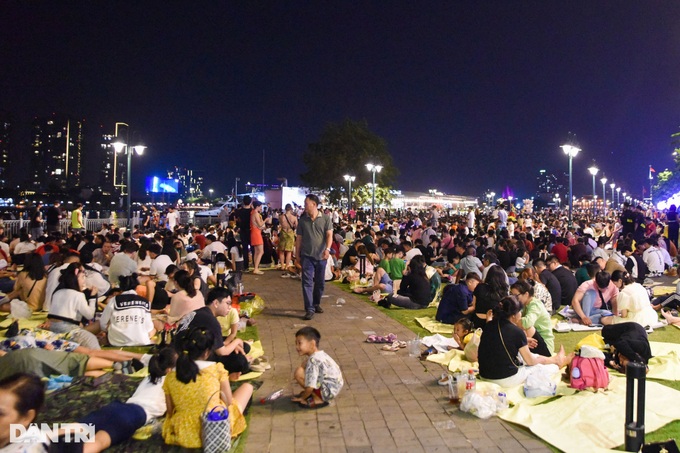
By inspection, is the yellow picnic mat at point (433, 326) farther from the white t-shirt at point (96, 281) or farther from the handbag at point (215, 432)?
the white t-shirt at point (96, 281)

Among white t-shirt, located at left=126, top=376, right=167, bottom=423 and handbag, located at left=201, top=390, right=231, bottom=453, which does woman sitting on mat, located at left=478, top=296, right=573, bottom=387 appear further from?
white t-shirt, located at left=126, top=376, right=167, bottom=423

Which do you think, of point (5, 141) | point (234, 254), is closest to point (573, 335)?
point (234, 254)

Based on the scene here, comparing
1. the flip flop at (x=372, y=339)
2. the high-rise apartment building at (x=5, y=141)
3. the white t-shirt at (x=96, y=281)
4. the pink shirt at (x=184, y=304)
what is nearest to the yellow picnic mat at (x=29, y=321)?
the white t-shirt at (x=96, y=281)

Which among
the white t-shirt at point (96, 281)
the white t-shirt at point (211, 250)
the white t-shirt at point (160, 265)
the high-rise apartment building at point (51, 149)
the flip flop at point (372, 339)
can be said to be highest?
the high-rise apartment building at point (51, 149)

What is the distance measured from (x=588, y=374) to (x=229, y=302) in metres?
4.46

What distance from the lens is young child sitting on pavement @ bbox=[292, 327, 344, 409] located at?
5797mm

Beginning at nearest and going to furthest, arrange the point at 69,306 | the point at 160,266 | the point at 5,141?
the point at 69,306
the point at 160,266
the point at 5,141

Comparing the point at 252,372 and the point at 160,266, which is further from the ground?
the point at 160,266

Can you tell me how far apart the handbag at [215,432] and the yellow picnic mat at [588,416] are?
9.12ft

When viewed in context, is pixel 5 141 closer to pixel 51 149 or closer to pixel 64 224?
pixel 51 149

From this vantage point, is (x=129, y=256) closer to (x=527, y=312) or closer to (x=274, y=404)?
(x=274, y=404)

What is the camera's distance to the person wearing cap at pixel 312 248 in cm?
1001

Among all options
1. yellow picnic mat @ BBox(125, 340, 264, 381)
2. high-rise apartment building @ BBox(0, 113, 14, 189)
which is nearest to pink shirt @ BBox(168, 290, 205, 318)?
yellow picnic mat @ BBox(125, 340, 264, 381)

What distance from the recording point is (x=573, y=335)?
9.38m
